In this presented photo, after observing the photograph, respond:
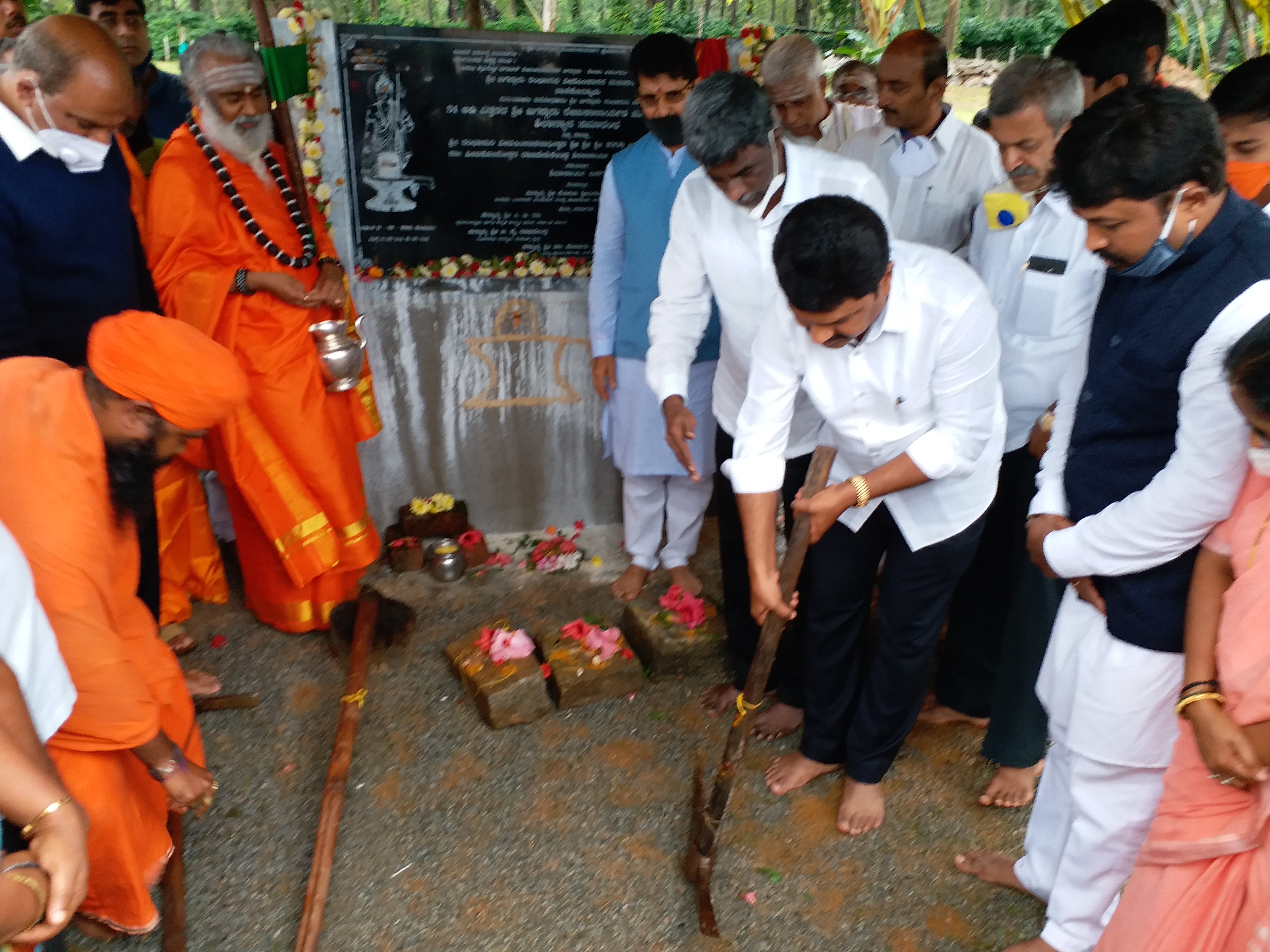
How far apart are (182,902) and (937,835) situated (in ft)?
7.02

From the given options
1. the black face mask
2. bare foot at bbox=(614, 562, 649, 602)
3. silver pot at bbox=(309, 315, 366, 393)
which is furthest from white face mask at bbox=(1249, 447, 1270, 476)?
silver pot at bbox=(309, 315, 366, 393)

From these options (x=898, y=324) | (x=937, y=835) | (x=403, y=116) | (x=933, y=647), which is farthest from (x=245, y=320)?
(x=937, y=835)

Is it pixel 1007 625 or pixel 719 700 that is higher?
pixel 1007 625

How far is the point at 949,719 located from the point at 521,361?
2.44 metres

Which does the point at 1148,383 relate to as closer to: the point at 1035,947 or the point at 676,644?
the point at 1035,947

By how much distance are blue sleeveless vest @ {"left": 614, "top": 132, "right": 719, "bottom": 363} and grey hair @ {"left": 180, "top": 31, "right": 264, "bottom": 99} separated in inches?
54.5

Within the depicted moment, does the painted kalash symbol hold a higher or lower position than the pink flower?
higher

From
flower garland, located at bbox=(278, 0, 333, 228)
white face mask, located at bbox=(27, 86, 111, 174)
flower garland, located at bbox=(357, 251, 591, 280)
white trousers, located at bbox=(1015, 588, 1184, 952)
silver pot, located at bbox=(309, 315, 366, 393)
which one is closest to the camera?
white trousers, located at bbox=(1015, 588, 1184, 952)

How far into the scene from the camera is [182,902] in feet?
7.75

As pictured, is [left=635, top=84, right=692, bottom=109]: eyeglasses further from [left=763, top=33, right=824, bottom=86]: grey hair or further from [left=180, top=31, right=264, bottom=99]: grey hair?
[left=180, top=31, right=264, bottom=99]: grey hair

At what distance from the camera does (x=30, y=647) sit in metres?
1.53

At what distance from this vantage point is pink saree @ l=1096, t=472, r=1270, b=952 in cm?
157

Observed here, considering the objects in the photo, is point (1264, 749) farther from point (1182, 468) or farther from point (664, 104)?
point (664, 104)

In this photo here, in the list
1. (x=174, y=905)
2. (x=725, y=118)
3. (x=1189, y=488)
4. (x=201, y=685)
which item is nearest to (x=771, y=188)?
(x=725, y=118)
